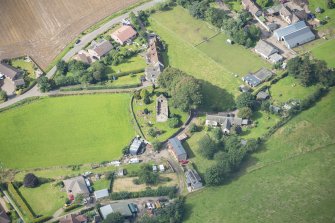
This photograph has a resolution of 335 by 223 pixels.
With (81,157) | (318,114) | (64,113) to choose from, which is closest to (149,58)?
→ (64,113)

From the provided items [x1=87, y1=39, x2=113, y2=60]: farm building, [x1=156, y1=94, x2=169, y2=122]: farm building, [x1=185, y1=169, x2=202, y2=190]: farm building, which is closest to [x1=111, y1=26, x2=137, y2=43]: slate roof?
[x1=87, y1=39, x2=113, y2=60]: farm building

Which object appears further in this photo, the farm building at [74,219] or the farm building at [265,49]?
the farm building at [265,49]

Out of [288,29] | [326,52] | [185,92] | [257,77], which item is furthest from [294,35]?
[185,92]

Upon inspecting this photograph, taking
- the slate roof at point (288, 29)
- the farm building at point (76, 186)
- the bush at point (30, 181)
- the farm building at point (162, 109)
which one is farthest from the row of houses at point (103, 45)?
the slate roof at point (288, 29)

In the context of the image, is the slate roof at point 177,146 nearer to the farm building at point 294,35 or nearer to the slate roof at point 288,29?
the farm building at point 294,35

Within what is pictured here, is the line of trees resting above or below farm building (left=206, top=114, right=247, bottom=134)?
above

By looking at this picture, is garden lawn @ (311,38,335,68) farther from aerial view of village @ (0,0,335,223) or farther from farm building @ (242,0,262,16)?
farm building @ (242,0,262,16)
